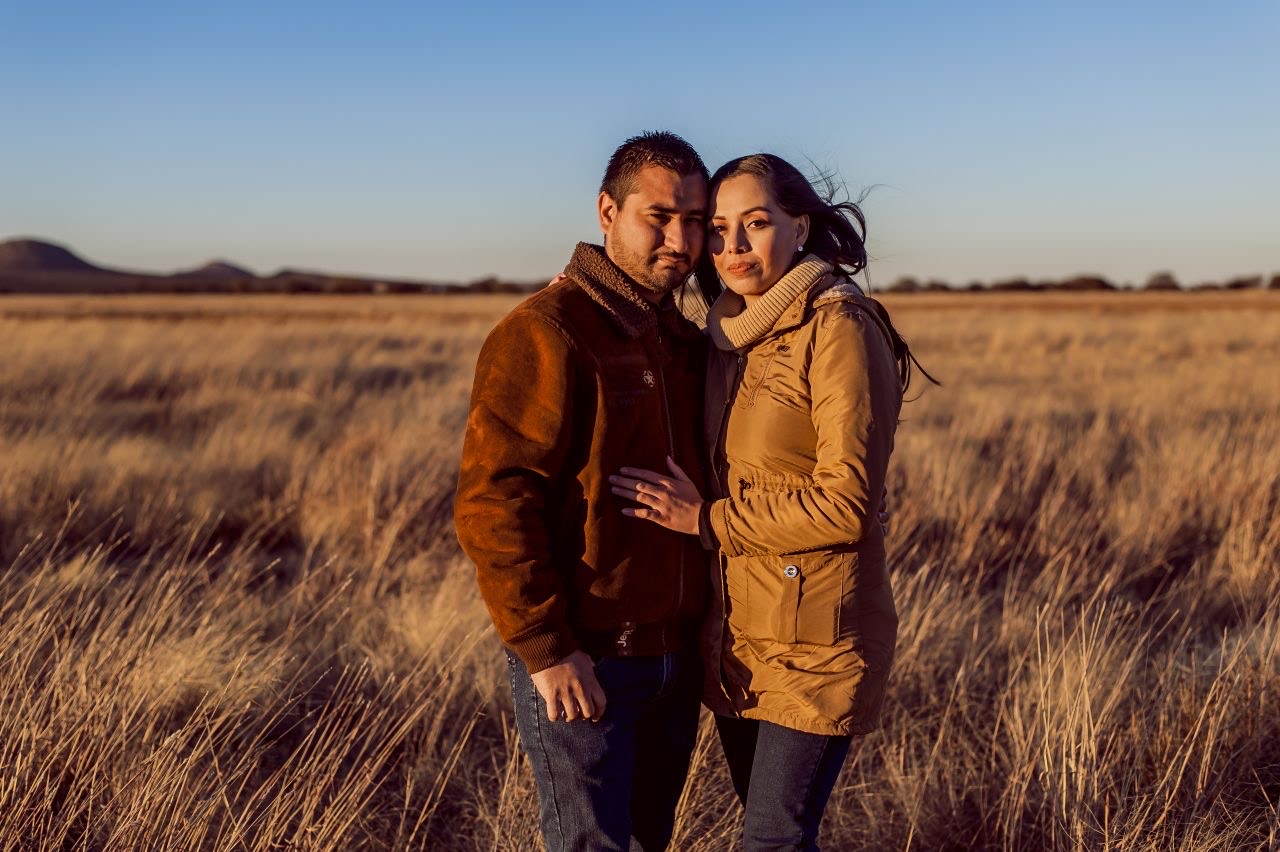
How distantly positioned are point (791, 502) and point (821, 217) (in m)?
0.68

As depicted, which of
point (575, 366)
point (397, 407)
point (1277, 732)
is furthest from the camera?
point (397, 407)

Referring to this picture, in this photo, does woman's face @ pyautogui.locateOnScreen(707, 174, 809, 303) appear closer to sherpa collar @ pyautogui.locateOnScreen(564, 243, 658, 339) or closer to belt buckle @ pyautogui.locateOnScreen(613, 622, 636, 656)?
sherpa collar @ pyautogui.locateOnScreen(564, 243, 658, 339)

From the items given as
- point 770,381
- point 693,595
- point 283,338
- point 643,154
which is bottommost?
point 283,338

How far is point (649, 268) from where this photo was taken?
210 cm

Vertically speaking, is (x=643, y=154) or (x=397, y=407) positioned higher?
(x=643, y=154)

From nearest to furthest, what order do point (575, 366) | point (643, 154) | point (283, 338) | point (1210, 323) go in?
point (575, 366) < point (643, 154) < point (283, 338) < point (1210, 323)

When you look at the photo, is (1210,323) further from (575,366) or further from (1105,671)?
(575,366)

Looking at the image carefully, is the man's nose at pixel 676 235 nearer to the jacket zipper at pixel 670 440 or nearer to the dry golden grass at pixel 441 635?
the jacket zipper at pixel 670 440

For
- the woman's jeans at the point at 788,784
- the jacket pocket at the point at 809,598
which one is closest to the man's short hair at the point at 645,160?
the jacket pocket at the point at 809,598

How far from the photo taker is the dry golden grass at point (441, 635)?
2.82 m

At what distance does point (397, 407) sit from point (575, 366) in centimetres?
934

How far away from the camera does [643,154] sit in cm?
209

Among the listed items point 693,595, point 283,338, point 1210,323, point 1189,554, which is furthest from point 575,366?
point 1210,323

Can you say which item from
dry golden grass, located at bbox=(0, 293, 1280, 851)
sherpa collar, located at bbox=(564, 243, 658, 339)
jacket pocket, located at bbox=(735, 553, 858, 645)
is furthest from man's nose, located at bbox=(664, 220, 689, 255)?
dry golden grass, located at bbox=(0, 293, 1280, 851)
